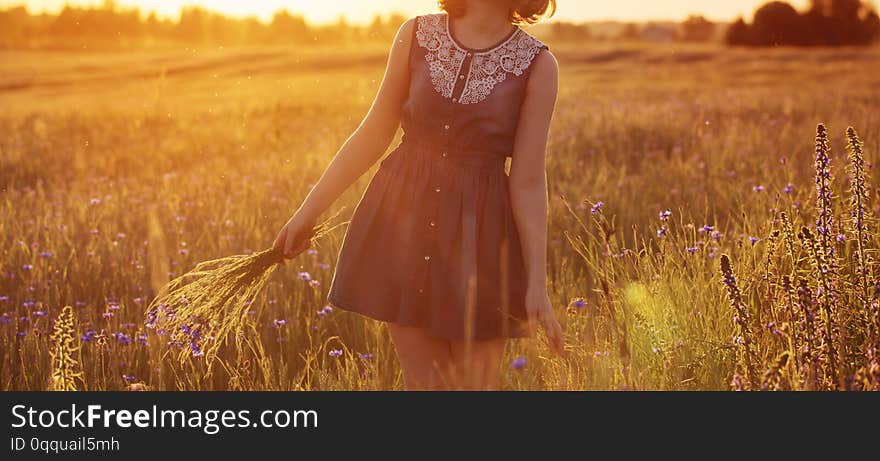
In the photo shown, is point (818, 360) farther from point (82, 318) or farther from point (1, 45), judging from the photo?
point (1, 45)

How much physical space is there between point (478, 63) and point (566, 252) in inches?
106

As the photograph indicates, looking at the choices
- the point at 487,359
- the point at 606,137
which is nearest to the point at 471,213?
the point at 487,359

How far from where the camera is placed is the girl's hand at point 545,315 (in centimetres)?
269

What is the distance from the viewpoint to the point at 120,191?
7539mm

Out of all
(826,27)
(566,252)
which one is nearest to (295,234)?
(566,252)

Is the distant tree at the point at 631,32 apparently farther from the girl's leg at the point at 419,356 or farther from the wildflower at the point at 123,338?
the girl's leg at the point at 419,356

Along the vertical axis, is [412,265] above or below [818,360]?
above

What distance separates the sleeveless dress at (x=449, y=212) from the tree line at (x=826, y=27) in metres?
49.1

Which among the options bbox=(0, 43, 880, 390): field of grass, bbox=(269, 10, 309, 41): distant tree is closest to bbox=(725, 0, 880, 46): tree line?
bbox=(269, 10, 309, 41): distant tree

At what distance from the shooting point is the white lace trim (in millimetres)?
2816

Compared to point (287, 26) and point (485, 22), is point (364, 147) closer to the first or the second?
point (485, 22)

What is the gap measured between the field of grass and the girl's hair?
0.61 m

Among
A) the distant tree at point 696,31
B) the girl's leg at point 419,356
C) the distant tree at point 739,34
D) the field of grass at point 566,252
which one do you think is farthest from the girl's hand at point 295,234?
the distant tree at point 696,31
